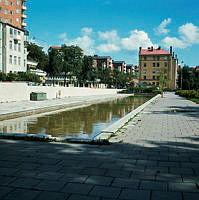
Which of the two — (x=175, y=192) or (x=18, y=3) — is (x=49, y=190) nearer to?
(x=175, y=192)

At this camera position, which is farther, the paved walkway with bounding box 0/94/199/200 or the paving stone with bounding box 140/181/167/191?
the paving stone with bounding box 140/181/167/191

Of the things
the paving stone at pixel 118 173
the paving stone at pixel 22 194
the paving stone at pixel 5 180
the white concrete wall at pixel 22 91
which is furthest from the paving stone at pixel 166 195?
the white concrete wall at pixel 22 91

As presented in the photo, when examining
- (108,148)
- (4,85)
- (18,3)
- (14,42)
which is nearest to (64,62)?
(14,42)

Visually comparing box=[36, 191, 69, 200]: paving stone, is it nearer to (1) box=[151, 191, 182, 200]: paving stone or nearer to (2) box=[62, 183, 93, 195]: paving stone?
(2) box=[62, 183, 93, 195]: paving stone

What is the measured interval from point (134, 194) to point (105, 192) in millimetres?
440

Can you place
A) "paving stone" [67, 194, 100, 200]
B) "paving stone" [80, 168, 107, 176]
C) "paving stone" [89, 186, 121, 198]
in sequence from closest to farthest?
"paving stone" [67, 194, 100, 200]
"paving stone" [89, 186, 121, 198]
"paving stone" [80, 168, 107, 176]

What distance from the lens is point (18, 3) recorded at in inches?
2852

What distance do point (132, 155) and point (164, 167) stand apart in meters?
0.98

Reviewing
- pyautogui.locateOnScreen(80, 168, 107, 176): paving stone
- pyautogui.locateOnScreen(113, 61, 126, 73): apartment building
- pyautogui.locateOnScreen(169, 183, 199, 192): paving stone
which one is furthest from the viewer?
pyautogui.locateOnScreen(113, 61, 126, 73): apartment building

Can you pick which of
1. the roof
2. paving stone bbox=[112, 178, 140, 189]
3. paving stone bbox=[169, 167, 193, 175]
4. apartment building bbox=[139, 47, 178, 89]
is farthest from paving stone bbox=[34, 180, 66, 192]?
the roof

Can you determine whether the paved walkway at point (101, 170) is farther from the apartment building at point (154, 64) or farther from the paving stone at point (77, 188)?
the apartment building at point (154, 64)

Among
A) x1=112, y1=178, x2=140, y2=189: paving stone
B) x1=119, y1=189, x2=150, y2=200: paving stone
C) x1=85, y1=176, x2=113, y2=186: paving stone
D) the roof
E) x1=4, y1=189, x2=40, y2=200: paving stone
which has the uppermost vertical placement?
the roof

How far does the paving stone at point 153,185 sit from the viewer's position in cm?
394

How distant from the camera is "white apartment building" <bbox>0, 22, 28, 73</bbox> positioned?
52844mm
